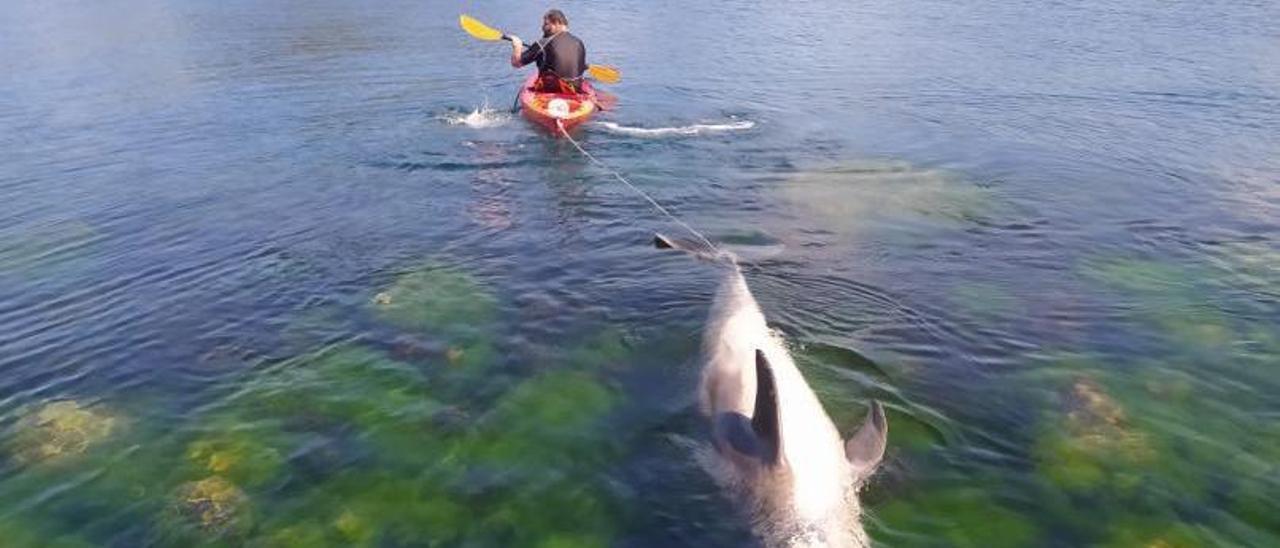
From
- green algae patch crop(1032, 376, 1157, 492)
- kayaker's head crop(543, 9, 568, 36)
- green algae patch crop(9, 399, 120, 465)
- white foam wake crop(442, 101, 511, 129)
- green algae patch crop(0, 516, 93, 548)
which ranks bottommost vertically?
green algae patch crop(0, 516, 93, 548)

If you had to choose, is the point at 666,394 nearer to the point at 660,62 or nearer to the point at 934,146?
the point at 934,146

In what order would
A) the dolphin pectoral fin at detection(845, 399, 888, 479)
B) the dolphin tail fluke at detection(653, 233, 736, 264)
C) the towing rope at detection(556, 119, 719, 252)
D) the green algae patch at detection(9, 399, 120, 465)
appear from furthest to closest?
the towing rope at detection(556, 119, 719, 252) → the dolphin tail fluke at detection(653, 233, 736, 264) → the green algae patch at detection(9, 399, 120, 465) → the dolphin pectoral fin at detection(845, 399, 888, 479)

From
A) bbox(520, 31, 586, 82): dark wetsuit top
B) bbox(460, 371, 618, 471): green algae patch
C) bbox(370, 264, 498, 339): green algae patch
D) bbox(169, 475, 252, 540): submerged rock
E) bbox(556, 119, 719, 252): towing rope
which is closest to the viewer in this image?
bbox(169, 475, 252, 540): submerged rock

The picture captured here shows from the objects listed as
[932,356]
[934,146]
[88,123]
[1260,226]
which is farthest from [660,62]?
[932,356]

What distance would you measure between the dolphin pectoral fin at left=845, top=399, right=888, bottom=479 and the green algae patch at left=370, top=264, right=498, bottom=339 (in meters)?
4.72

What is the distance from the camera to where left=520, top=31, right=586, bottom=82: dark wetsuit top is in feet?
63.4

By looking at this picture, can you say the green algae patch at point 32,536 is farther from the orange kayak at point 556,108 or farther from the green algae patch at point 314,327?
the orange kayak at point 556,108

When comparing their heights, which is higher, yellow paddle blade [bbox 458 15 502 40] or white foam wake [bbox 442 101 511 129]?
yellow paddle blade [bbox 458 15 502 40]

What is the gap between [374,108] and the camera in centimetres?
2255

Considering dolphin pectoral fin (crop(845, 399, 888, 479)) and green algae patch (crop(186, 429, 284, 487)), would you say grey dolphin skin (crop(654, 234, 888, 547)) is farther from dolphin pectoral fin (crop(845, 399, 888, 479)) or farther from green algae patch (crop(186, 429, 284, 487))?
green algae patch (crop(186, 429, 284, 487))

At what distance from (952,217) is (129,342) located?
37.3ft

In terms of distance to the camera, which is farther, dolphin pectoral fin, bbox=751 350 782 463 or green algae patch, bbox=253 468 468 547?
green algae patch, bbox=253 468 468 547

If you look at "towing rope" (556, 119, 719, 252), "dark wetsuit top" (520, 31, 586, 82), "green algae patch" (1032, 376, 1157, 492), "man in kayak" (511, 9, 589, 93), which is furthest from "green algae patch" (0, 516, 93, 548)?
"dark wetsuit top" (520, 31, 586, 82)

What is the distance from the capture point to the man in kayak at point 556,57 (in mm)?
19266
